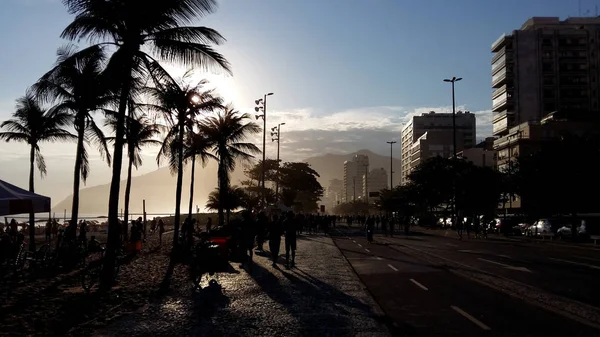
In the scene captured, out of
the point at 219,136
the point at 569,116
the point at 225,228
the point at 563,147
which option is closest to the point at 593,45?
the point at 569,116

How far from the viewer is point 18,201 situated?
1370 centimetres

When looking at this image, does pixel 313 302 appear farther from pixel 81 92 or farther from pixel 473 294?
pixel 81 92

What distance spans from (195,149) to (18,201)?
21.1 m

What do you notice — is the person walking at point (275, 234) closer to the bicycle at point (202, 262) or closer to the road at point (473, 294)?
the road at point (473, 294)

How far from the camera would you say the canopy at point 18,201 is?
1328 centimetres

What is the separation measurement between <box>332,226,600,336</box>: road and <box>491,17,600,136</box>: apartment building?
76727mm

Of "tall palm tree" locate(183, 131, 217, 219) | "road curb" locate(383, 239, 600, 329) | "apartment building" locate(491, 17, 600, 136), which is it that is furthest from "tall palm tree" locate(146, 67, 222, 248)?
"apartment building" locate(491, 17, 600, 136)

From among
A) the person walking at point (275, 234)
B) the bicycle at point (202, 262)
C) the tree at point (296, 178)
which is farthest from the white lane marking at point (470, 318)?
the tree at point (296, 178)

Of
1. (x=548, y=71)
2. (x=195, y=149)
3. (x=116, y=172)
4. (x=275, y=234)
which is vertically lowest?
(x=275, y=234)

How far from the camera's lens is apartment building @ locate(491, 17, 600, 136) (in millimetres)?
92812

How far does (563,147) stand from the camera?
1556 inches

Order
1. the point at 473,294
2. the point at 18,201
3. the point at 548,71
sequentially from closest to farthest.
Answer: the point at 473,294 < the point at 18,201 < the point at 548,71

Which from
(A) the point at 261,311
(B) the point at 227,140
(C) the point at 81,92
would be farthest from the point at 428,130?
(A) the point at 261,311

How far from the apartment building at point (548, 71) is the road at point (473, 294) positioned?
76.7 m
